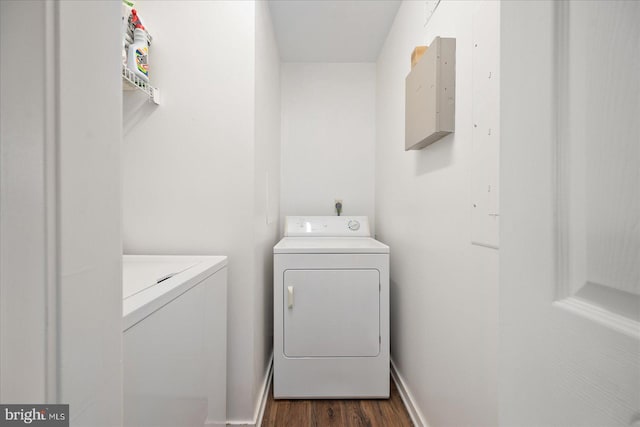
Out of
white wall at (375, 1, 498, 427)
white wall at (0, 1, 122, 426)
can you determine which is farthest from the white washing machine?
white wall at (0, 1, 122, 426)

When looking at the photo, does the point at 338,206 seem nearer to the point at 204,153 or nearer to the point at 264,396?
the point at 204,153

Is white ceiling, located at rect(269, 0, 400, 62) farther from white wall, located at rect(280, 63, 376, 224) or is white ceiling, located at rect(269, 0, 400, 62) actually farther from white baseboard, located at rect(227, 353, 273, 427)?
white baseboard, located at rect(227, 353, 273, 427)

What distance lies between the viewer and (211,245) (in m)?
1.54

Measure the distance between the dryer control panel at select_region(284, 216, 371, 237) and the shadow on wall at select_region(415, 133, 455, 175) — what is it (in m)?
0.97

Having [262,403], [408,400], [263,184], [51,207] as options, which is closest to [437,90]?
[263,184]

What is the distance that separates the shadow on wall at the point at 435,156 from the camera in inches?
49.7

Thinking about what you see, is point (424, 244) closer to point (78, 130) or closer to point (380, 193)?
point (380, 193)

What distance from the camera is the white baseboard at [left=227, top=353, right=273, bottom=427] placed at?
152 centimetres

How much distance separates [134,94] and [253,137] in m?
0.60

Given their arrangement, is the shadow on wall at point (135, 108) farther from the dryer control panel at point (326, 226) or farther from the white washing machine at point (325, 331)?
the dryer control panel at point (326, 226)

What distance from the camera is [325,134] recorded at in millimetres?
2750

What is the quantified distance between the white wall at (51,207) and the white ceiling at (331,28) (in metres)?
1.92

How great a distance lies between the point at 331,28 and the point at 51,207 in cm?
232

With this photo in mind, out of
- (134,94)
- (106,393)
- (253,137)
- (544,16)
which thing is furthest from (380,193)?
(106,393)
